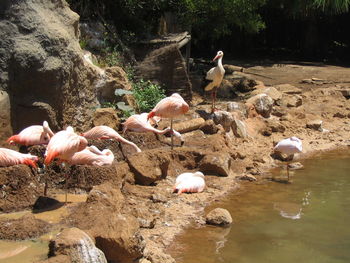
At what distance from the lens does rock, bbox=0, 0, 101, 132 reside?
6883 millimetres

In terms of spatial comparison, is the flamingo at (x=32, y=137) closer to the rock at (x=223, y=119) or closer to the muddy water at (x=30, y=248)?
the muddy water at (x=30, y=248)

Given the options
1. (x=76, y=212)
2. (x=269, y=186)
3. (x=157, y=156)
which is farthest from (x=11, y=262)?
(x=269, y=186)

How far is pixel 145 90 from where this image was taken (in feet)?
32.0

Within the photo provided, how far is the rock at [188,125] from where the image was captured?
8727 mm

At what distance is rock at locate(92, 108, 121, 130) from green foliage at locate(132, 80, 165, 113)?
1.32 meters

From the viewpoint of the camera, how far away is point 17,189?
5.34 meters

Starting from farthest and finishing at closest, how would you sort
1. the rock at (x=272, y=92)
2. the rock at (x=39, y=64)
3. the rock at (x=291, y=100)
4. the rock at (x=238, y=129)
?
1. the rock at (x=291, y=100)
2. the rock at (x=272, y=92)
3. the rock at (x=238, y=129)
4. the rock at (x=39, y=64)

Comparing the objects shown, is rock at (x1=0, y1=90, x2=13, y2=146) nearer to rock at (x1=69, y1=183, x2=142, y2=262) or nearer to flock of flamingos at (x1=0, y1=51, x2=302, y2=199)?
flock of flamingos at (x1=0, y1=51, x2=302, y2=199)

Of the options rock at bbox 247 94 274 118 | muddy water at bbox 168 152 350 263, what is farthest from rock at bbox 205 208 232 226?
rock at bbox 247 94 274 118

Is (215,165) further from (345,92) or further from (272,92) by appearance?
(345,92)

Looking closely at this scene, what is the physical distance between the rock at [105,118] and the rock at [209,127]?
166 centimetres

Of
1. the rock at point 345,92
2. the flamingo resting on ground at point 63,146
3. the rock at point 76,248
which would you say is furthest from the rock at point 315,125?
the rock at point 76,248

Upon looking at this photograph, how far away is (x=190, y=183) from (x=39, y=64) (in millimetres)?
2433

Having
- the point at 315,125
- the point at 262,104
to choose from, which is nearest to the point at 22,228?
the point at 262,104
